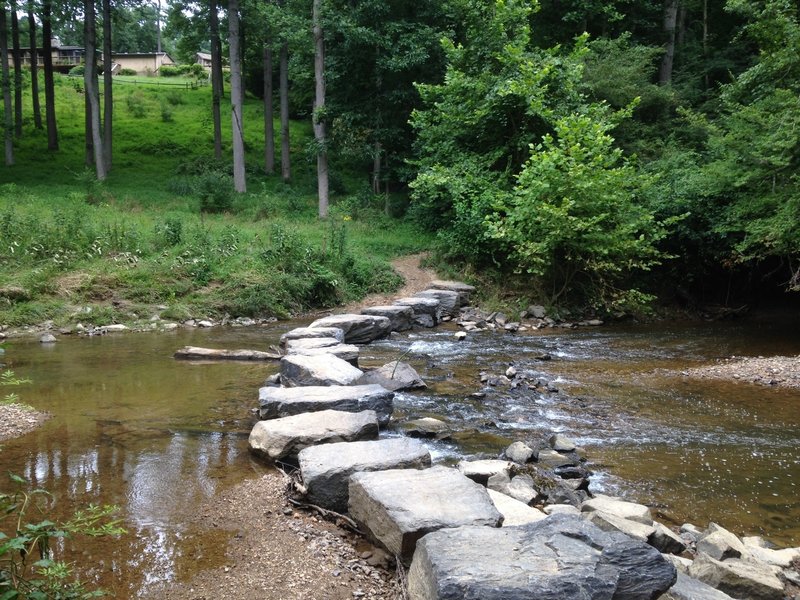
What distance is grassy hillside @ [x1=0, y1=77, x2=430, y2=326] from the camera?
11.5 meters

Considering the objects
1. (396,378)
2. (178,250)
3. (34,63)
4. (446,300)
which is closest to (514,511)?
(396,378)

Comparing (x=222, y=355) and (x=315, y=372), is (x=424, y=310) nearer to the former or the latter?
(x=222, y=355)

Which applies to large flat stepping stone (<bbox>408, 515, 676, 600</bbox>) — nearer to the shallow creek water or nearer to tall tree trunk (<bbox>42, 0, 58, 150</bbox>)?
the shallow creek water

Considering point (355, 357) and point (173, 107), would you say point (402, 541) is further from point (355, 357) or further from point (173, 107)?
point (173, 107)

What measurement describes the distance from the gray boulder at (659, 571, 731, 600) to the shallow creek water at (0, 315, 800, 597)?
135cm

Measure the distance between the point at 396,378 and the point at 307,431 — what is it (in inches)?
104

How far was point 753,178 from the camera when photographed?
1198 centimetres

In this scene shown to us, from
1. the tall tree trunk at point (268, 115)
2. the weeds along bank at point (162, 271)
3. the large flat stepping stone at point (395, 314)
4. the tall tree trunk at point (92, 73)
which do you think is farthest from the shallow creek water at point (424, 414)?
the tall tree trunk at point (268, 115)

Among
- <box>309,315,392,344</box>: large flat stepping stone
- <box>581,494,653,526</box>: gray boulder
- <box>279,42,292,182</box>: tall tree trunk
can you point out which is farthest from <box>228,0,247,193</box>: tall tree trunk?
<box>581,494,653,526</box>: gray boulder

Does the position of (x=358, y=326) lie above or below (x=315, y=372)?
below

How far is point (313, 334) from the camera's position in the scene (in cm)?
Result: 919

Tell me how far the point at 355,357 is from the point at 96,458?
11.4 ft

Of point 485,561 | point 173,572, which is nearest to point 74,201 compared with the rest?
point 173,572

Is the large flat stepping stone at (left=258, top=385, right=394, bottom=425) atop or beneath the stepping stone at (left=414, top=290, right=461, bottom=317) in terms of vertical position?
atop
